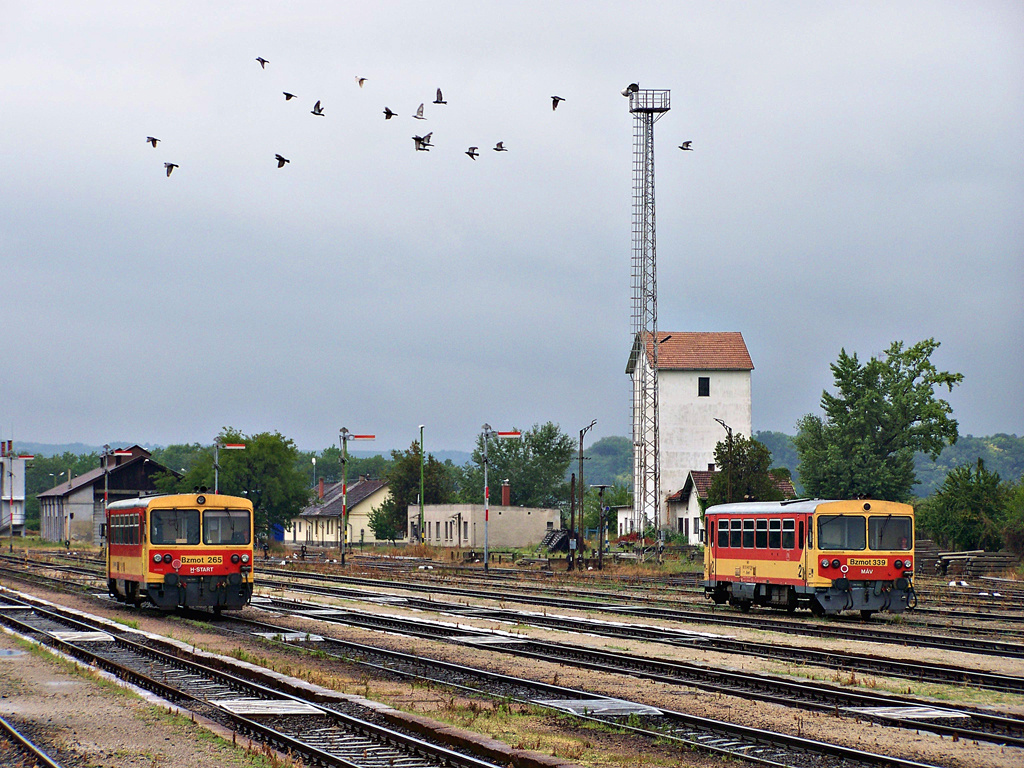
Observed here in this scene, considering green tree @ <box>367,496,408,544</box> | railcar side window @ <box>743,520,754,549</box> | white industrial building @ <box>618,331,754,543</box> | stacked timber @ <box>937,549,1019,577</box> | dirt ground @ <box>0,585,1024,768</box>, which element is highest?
white industrial building @ <box>618,331,754,543</box>

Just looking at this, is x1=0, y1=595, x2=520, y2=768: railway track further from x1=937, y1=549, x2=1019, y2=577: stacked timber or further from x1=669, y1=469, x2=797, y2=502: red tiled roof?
x1=669, y1=469, x2=797, y2=502: red tiled roof

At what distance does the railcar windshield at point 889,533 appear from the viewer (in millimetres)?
26641

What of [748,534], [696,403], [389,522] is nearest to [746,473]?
[696,403]

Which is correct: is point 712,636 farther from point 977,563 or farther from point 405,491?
point 405,491

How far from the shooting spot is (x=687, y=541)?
258ft

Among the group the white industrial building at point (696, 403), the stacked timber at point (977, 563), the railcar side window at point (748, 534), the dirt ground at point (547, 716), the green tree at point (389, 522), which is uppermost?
→ the white industrial building at point (696, 403)

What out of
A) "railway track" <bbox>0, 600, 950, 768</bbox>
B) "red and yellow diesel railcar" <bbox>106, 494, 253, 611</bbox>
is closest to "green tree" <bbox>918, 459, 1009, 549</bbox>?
"red and yellow diesel railcar" <bbox>106, 494, 253, 611</bbox>

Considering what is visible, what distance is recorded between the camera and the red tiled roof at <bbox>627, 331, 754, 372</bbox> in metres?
89.0

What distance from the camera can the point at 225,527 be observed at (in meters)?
27.5

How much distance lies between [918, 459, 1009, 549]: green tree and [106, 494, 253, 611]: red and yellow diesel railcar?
122 feet

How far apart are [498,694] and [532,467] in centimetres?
9683

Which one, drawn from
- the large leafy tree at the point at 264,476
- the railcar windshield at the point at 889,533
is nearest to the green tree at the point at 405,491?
the large leafy tree at the point at 264,476

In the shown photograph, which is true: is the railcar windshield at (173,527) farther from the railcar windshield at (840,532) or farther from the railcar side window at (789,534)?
the railcar windshield at (840,532)

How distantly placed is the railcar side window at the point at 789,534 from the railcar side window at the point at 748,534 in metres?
1.48
